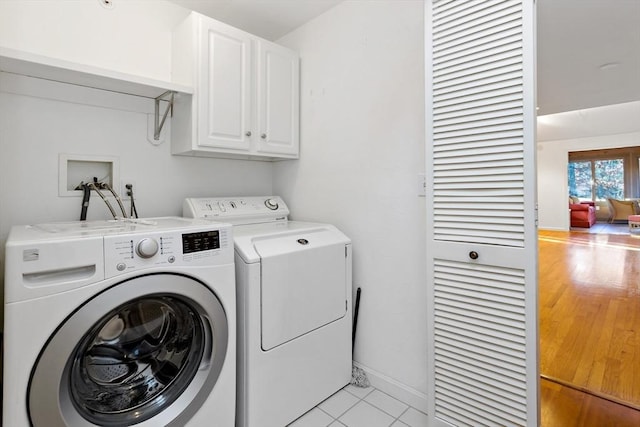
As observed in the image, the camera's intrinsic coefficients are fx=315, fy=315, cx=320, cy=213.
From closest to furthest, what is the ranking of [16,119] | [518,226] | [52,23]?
[518,226], [16,119], [52,23]

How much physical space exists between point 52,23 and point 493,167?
2289 mm

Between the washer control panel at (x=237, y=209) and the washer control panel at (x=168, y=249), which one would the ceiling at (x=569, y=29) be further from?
the washer control panel at (x=168, y=249)

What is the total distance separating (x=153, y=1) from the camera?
1.96 meters

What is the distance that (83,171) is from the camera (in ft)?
5.79

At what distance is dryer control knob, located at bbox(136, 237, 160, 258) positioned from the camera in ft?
3.66

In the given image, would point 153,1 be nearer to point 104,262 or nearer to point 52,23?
point 52,23

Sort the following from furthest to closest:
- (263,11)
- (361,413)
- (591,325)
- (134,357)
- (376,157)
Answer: (591,325), (263,11), (376,157), (361,413), (134,357)

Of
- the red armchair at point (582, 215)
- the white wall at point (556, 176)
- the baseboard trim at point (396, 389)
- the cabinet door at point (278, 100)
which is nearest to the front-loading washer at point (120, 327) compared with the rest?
the baseboard trim at point (396, 389)

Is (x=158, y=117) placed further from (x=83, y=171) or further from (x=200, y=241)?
(x=200, y=241)

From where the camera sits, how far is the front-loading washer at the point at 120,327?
3.06 feet

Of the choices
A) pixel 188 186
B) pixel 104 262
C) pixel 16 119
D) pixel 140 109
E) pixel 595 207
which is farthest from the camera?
pixel 595 207

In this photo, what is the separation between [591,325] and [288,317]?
2.71 meters

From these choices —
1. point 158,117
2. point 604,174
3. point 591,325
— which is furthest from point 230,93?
point 604,174

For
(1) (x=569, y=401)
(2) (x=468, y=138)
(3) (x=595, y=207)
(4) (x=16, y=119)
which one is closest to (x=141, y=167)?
(4) (x=16, y=119)
